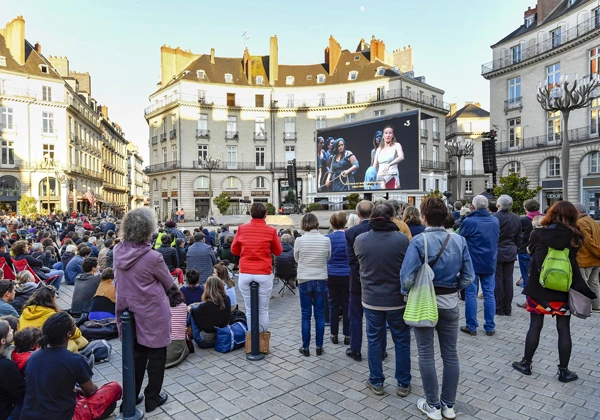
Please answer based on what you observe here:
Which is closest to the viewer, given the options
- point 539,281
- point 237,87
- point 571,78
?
point 539,281

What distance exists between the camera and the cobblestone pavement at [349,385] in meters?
3.73

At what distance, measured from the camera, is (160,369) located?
3777 mm

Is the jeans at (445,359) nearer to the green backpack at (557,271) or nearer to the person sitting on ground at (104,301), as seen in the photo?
the green backpack at (557,271)

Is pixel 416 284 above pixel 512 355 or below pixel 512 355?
above

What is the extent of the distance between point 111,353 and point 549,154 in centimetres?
3876

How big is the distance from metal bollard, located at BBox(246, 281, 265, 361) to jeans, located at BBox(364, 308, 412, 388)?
159cm

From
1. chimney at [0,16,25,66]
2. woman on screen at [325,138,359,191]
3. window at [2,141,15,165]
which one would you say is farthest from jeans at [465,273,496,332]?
chimney at [0,16,25,66]

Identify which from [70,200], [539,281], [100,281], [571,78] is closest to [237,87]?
[70,200]

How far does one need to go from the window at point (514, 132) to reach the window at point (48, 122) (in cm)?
4900

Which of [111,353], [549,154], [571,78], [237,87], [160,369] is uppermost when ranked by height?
[237,87]

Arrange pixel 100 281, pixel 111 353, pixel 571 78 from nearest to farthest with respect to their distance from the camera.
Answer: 1. pixel 111 353
2. pixel 100 281
3. pixel 571 78

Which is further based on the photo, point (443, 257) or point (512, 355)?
point (512, 355)

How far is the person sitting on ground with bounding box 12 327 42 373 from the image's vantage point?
3.55 metres

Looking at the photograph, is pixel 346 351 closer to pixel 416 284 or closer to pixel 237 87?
pixel 416 284
